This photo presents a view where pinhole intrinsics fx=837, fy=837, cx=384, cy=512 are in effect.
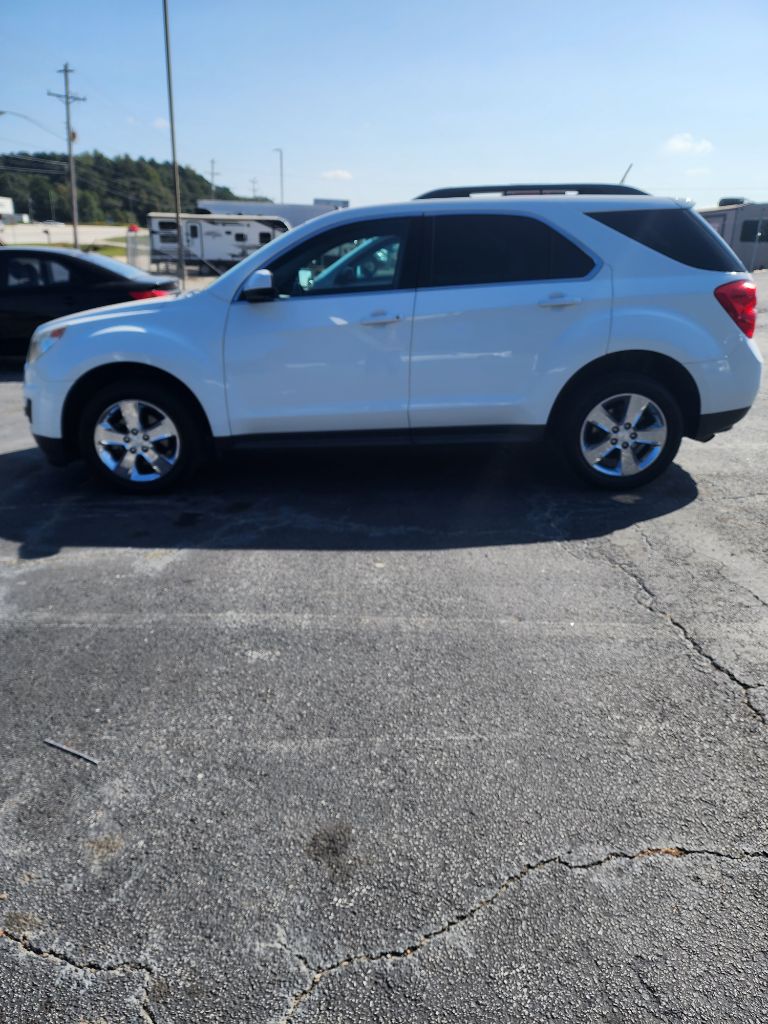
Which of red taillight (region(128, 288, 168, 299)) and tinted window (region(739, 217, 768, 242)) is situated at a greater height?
Result: tinted window (region(739, 217, 768, 242))

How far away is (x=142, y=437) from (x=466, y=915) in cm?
419

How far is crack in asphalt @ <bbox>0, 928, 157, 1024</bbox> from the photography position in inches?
78.6

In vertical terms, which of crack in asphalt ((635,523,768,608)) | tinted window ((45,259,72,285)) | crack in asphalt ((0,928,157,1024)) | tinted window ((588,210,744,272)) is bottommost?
crack in asphalt ((0,928,157,1024))

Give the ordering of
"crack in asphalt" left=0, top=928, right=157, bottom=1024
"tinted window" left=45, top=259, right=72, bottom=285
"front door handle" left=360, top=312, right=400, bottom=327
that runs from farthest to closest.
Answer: "tinted window" left=45, top=259, right=72, bottom=285 → "front door handle" left=360, top=312, right=400, bottom=327 → "crack in asphalt" left=0, top=928, right=157, bottom=1024

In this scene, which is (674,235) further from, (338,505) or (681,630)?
(681,630)

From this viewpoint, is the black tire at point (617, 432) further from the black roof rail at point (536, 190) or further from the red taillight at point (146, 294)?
the red taillight at point (146, 294)

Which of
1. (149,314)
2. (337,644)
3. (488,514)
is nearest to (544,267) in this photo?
(488,514)

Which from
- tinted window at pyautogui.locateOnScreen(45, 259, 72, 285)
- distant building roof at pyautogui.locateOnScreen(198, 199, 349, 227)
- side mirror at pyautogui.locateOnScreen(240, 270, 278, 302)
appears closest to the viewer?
side mirror at pyautogui.locateOnScreen(240, 270, 278, 302)

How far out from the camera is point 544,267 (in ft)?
18.0

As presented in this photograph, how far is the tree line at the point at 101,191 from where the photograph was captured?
121188 mm

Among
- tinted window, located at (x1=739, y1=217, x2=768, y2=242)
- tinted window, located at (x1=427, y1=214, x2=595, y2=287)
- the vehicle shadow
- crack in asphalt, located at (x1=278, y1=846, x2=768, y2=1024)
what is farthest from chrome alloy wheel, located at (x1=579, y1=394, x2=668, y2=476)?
tinted window, located at (x1=739, y1=217, x2=768, y2=242)

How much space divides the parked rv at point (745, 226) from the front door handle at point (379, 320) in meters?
35.8

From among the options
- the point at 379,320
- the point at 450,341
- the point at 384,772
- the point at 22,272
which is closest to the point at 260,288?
the point at 379,320

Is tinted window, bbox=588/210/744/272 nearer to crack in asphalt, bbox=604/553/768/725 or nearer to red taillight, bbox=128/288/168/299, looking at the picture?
crack in asphalt, bbox=604/553/768/725
